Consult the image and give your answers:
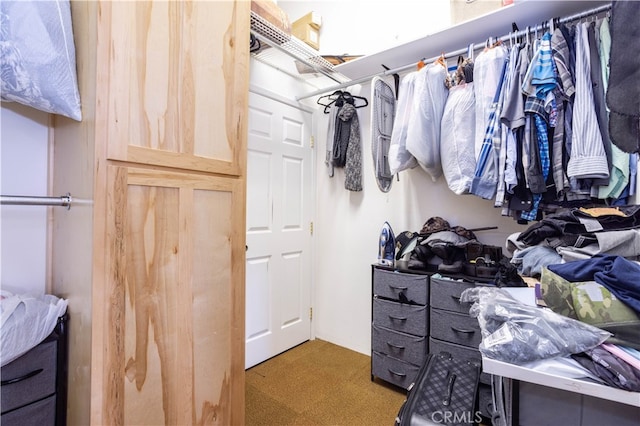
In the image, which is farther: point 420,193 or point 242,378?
point 420,193

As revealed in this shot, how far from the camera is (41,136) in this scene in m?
1.16

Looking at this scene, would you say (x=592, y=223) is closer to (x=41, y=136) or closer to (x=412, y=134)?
(x=412, y=134)

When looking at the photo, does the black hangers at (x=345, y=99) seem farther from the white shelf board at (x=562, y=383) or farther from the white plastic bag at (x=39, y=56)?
the white shelf board at (x=562, y=383)

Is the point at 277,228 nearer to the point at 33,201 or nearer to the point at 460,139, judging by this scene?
the point at 460,139

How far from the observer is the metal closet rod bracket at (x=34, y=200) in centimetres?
92

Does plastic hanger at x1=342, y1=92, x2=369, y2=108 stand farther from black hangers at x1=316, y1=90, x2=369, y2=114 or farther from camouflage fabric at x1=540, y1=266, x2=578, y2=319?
camouflage fabric at x1=540, y1=266, x2=578, y2=319

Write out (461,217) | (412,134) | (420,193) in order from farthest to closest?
(420,193) < (461,217) < (412,134)

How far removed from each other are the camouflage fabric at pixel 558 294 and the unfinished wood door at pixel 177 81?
1.12 m

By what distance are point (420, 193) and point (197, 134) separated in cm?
160

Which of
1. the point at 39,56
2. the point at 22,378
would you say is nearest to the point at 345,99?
the point at 39,56

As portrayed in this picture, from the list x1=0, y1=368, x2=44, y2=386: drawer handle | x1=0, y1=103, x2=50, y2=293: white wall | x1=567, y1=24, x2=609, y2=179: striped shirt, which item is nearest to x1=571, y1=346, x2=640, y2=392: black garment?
x1=567, y1=24, x2=609, y2=179: striped shirt

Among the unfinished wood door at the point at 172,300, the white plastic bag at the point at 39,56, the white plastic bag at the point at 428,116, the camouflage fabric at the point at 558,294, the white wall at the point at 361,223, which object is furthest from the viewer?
the white wall at the point at 361,223


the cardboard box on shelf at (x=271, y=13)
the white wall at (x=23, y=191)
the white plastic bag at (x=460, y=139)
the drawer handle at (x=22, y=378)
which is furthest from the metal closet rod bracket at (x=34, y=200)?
the white plastic bag at (x=460, y=139)

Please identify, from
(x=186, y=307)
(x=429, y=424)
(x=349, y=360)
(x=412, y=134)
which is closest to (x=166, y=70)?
(x=186, y=307)
